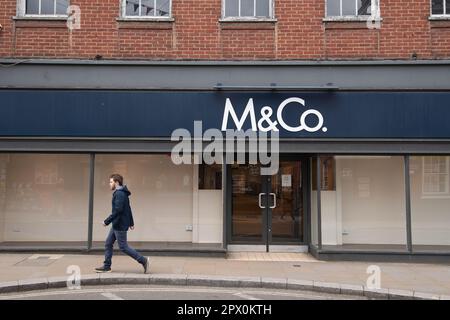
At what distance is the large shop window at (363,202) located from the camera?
33.2 feet

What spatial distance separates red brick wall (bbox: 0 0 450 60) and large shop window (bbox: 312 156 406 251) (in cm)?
243

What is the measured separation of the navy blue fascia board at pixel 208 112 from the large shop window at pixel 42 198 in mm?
989

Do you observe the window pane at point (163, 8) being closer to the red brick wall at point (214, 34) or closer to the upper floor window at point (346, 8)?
the red brick wall at point (214, 34)

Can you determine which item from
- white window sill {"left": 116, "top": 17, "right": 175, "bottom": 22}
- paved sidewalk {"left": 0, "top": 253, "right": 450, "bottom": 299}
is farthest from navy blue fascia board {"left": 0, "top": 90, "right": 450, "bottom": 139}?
paved sidewalk {"left": 0, "top": 253, "right": 450, "bottom": 299}

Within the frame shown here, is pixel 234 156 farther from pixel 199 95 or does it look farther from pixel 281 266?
pixel 281 266

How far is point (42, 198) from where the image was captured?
10500 mm

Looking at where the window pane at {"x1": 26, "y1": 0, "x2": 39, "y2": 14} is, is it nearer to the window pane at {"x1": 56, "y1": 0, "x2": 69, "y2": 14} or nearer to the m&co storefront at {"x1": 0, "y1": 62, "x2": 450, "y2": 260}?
the window pane at {"x1": 56, "y1": 0, "x2": 69, "y2": 14}

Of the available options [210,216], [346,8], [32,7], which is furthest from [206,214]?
[32,7]

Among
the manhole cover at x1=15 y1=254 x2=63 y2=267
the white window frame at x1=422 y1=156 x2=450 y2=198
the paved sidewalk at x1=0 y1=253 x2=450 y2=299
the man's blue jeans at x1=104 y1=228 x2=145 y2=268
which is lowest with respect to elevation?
the paved sidewalk at x1=0 y1=253 x2=450 y2=299

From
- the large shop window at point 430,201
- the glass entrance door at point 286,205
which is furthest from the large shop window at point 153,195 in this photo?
the large shop window at point 430,201

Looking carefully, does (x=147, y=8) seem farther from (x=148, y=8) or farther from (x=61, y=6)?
(x=61, y=6)

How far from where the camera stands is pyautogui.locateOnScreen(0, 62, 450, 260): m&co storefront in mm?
9648

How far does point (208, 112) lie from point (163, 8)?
2.57m
